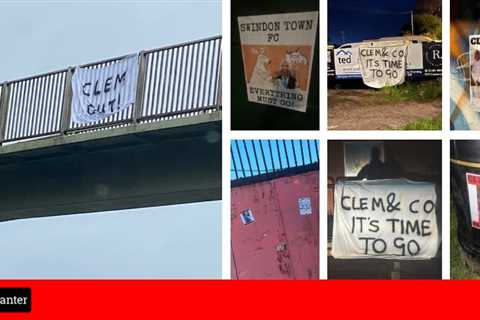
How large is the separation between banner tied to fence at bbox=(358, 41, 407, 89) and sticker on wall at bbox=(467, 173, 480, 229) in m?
0.62

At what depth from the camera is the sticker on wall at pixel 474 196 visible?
1123 centimetres

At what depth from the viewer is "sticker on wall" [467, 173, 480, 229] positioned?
36.9ft

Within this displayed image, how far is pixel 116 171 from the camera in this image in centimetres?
1144

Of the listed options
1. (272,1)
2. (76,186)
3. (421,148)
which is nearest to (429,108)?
(421,148)

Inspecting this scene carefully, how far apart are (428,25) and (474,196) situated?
88 centimetres

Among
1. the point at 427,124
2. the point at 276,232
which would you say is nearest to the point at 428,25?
the point at 427,124

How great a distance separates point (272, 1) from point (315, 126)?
67 cm

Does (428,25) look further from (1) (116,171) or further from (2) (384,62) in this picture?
(1) (116,171)

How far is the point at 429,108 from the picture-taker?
11305mm

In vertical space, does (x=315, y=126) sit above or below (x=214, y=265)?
above
